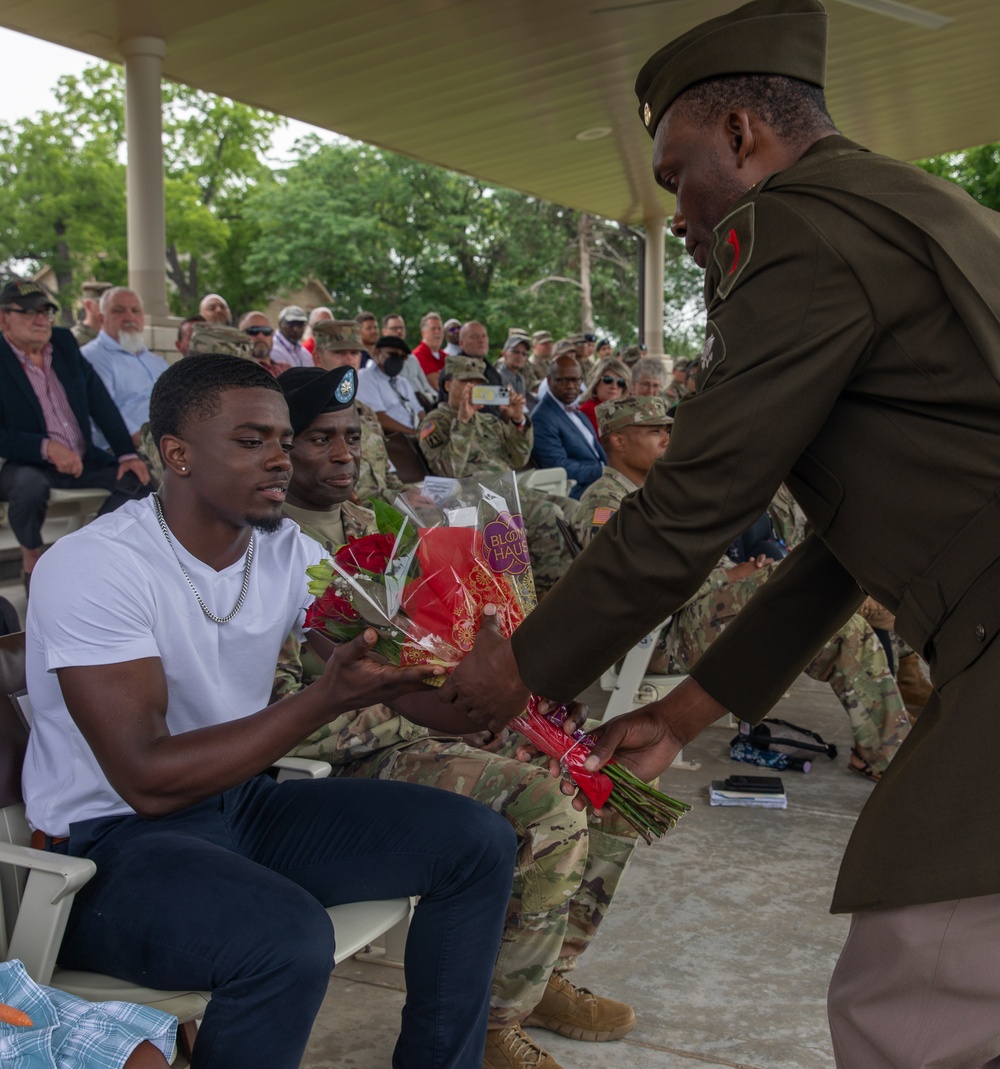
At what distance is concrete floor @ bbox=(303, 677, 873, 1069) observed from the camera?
9.30 feet

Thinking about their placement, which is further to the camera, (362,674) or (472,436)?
(472,436)

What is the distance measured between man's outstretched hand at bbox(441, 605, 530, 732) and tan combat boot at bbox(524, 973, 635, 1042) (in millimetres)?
1289

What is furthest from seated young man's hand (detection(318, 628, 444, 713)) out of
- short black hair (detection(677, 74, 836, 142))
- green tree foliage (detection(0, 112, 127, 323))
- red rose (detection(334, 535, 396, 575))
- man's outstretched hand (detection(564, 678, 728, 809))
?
green tree foliage (detection(0, 112, 127, 323))

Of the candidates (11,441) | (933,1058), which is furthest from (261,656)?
(11,441)

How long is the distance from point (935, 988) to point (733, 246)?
3.45 ft

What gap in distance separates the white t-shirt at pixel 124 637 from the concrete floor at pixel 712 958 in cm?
102

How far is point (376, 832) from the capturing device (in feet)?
7.98

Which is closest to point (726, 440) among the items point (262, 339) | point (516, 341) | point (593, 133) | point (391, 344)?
point (262, 339)

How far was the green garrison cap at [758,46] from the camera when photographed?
1.61 meters

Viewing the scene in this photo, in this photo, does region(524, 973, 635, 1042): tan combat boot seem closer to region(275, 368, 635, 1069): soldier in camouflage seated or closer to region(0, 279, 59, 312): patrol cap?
region(275, 368, 635, 1069): soldier in camouflage seated

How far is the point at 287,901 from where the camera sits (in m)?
2.09

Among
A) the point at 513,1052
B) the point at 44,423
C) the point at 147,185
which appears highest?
the point at 147,185

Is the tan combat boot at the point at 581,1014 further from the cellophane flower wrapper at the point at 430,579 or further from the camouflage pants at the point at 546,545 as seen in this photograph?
the camouflage pants at the point at 546,545

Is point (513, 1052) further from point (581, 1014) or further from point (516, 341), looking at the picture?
point (516, 341)
